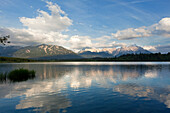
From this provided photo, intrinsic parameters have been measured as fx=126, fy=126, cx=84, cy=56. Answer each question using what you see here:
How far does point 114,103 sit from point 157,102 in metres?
7.02

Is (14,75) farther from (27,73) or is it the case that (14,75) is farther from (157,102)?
(157,102)

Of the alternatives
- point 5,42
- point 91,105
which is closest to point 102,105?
point 91,105

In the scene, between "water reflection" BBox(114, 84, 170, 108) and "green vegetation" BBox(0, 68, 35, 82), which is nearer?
"water reflection" BBox(114, 84, 170, 108)

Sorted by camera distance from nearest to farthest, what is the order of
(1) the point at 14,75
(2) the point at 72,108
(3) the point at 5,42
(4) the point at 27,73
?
(2) the point at 72,108, (3) the point at 5,42, (1) the point at 14,75, (4) the point at 27,73

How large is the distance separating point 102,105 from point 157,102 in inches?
359

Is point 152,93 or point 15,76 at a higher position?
point 15,76

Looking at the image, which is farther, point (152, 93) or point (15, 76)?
point (15, 76)

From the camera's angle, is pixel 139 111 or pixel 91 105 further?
pixel 91 105

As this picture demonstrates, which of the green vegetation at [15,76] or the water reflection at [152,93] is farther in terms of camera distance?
the green vegetation at [15,76]

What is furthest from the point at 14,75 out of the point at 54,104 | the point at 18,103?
the point at 54,104

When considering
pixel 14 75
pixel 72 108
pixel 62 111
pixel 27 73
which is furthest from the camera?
pixel 27 73

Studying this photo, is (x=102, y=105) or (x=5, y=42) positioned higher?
(x=5, y=42)

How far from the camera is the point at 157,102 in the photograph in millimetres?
20297

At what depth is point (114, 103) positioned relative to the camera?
788 inches
